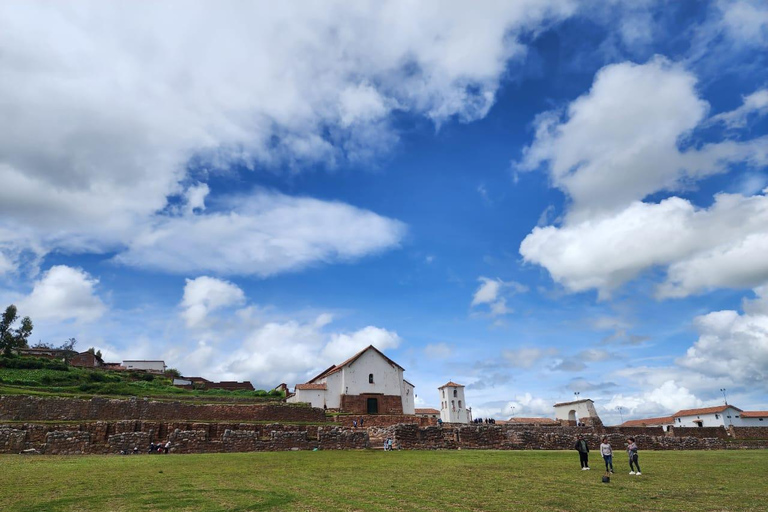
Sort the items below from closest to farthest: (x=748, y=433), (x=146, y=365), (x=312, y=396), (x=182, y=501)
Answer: (x=182, y=501) < (x=748, y=433) < (x=312, y=396) < (x=146, y=365)

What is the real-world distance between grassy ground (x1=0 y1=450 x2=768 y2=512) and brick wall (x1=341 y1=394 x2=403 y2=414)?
91.8ft

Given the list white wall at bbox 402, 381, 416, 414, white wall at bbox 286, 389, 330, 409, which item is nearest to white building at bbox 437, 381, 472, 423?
white wall at bbox 402, 381, 416, 414

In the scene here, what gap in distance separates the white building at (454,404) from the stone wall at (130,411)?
29.8 m

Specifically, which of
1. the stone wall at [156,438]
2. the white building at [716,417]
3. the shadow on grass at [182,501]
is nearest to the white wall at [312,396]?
the stone wall at [156,438]

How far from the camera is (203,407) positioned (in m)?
35.2

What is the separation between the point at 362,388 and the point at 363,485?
121 ft

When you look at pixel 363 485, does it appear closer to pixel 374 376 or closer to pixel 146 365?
pixel 374 376

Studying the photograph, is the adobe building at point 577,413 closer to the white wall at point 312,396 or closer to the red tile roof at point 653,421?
the white wall at point 312,396

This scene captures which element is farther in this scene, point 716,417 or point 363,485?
point 716,417

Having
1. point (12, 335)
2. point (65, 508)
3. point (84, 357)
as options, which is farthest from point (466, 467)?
point (12, 335)

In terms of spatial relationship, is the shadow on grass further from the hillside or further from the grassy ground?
the hillside

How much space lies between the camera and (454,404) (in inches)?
2484

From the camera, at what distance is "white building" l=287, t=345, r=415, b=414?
46938 millimetres

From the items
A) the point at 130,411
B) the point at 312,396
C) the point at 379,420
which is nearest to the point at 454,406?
Answer: the point at 312,396
